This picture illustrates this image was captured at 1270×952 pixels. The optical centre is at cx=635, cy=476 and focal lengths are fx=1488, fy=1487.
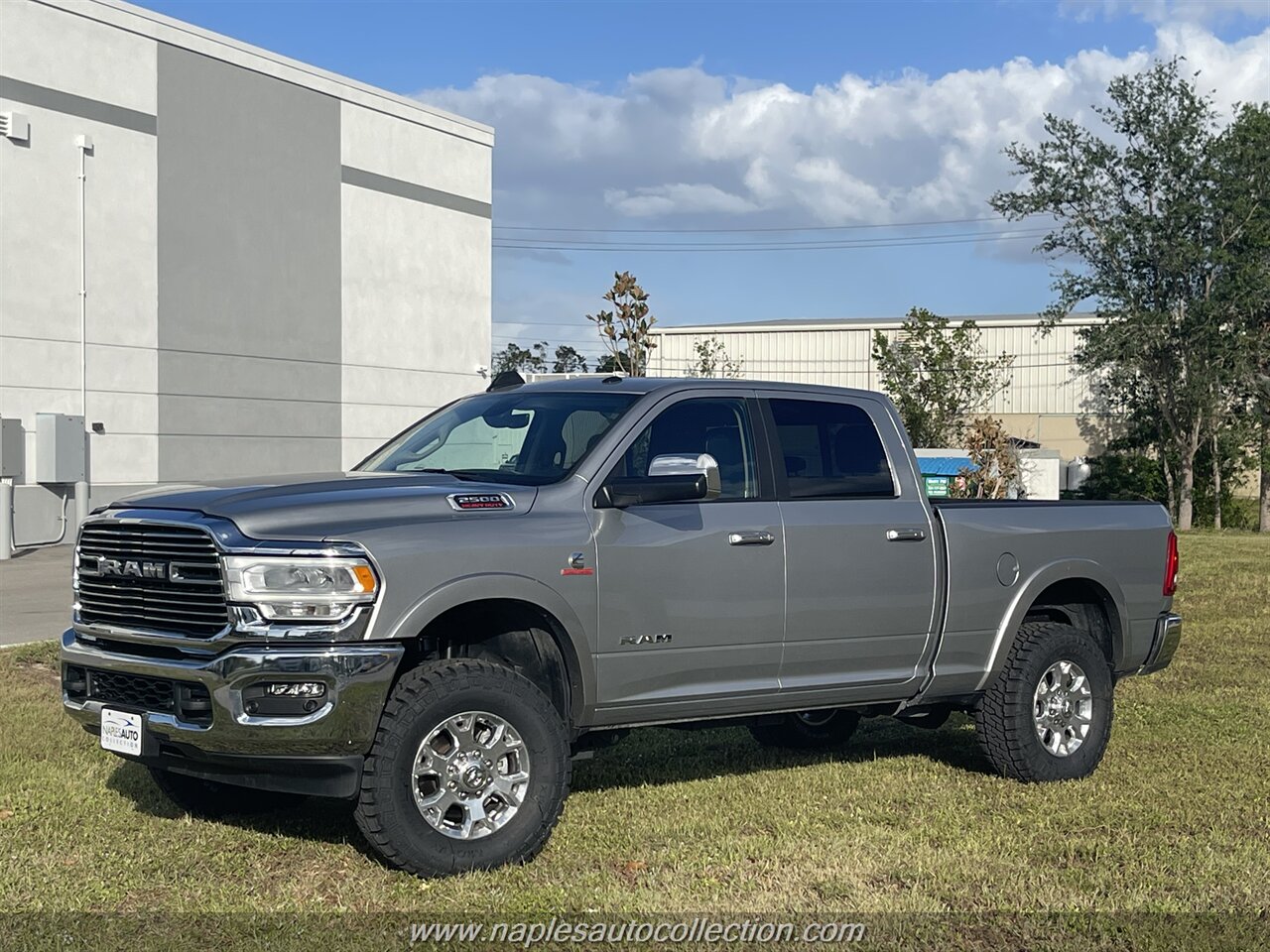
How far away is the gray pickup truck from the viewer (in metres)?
5.70

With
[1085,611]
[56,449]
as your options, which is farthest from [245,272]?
[1085,611]

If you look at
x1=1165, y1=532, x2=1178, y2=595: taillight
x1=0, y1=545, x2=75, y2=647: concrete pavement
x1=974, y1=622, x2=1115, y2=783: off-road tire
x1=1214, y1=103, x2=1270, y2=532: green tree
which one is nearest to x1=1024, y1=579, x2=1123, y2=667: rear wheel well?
x1=974, y1=622, x2=1115, y2=783: off-road tire

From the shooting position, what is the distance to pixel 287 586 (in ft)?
18.5

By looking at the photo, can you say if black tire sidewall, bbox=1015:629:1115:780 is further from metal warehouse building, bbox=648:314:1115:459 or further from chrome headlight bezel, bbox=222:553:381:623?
metal warehouse building, bbox=648:314:1115:459

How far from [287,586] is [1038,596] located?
4.34m

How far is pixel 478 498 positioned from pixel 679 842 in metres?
1.78

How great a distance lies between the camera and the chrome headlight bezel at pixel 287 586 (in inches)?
221

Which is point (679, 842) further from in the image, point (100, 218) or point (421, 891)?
point (100, 218)

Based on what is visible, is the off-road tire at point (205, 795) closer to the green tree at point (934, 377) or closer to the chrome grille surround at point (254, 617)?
the chrome grille surround at point (254, 617)

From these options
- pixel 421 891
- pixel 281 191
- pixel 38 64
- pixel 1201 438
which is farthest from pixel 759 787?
pixel 1201 438

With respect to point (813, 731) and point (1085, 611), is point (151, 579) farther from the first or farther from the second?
point (1085, 611)

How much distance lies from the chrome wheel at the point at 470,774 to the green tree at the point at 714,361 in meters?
49.6

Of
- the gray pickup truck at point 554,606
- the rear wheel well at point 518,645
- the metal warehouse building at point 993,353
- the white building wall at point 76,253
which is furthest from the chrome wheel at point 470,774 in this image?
the metal warehouse building at point 993,353

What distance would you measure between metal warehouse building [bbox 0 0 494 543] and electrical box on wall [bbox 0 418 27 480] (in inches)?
2.1
